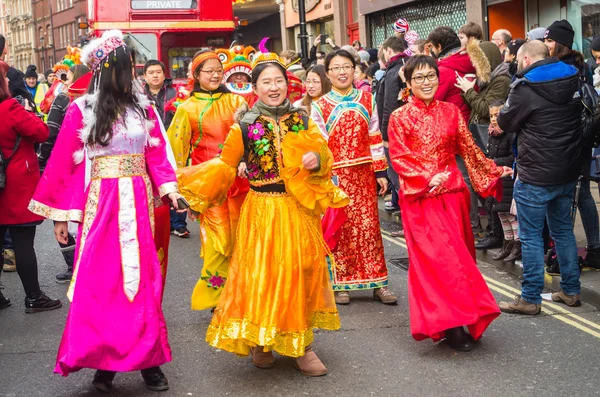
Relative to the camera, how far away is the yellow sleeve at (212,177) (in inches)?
217

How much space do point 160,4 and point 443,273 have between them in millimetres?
11992

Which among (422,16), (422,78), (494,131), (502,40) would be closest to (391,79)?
(502,40)

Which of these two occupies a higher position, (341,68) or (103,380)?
A: (341,68)

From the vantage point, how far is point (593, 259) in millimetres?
7844

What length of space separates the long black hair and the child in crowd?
13.4ft

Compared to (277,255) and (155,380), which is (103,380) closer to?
(155,380)

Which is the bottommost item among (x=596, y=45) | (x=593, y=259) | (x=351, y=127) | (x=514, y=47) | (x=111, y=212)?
(x=593, y=259)

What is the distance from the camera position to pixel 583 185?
774 centimetres

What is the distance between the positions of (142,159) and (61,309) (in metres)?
2.67

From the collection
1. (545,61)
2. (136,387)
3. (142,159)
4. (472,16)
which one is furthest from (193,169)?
(472,16)

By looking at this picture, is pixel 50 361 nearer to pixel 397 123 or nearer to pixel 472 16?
pixel 397 123

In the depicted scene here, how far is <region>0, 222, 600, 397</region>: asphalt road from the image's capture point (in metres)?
A: 5.23

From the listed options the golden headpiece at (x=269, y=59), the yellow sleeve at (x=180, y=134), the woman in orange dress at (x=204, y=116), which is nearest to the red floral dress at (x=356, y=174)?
the woman in orange dress at (x=204, y=116)

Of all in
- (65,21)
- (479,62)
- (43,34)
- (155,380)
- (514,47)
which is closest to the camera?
(155,380)
